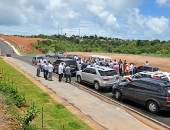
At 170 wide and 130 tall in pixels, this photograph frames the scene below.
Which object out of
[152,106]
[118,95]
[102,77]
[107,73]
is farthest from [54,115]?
[107,73]

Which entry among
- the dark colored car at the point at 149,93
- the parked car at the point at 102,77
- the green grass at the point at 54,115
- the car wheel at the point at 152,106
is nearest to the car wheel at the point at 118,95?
the dark colored car at the point at 149,93

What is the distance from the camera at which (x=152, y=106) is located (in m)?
17.1

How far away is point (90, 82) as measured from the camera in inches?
969

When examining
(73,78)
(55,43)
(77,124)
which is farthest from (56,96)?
(55,43)

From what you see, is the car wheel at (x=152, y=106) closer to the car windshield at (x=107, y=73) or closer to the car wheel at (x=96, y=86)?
the car windshield at (x=107, y=73)

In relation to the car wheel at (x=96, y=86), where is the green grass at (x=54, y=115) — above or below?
below

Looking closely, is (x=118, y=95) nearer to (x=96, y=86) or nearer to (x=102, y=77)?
(x=102, y=77)

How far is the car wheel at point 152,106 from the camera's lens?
16750 mm

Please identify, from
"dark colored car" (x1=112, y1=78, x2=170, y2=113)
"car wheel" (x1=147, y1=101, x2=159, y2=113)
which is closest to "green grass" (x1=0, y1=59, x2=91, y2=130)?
"dark colored car" (x1=112, y1=78, x2=170, y2=113)

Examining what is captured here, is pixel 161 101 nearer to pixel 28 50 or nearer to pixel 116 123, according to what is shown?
pixel 116 123

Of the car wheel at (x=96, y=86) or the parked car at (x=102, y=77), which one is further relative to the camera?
the car wheel at (x=96, y=86)

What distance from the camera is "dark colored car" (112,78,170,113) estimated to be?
54.0ft

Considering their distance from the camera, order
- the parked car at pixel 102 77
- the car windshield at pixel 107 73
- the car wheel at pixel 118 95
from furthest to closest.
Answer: the car windshield at pixel 107 73, the parked car at pixel 102 77, the car wheel at pixel 118 95

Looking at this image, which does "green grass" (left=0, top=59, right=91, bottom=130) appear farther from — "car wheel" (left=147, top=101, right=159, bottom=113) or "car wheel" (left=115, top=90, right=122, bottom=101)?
"car wheel" (left=147, top=101, right=159, bottom=113)
